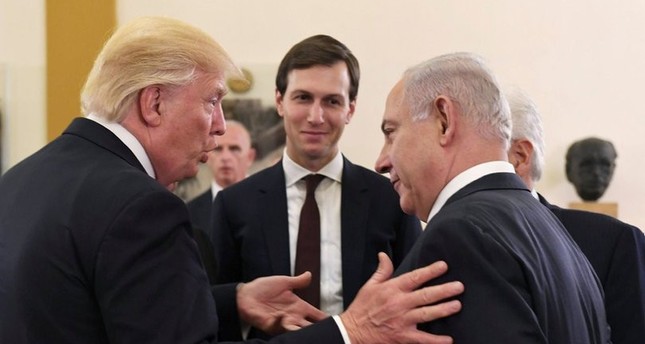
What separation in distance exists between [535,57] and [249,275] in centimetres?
351

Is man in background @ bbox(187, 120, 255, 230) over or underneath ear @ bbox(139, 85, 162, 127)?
underneath

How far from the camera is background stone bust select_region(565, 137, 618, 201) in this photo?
20.0ft

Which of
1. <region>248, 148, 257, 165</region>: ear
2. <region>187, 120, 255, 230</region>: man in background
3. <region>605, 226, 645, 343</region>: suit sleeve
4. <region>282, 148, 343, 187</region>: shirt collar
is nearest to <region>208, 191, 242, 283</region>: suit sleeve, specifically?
<region>282, 148, 343, 187</region>: shirt collar

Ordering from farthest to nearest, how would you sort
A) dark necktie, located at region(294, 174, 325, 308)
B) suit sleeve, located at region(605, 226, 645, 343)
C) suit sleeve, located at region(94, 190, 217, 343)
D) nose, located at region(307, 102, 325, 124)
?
nose, located at region(307, 102, 325, 124) → dark necktie, located at region(294, 174, 325, 308) → suit sleeve, located at region(605, 226, 645, 343) → suit sleeve, located at region(94, 190, 217, 343)

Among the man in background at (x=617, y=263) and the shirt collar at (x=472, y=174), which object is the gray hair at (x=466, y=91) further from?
the man in background at (x=617, y=263)

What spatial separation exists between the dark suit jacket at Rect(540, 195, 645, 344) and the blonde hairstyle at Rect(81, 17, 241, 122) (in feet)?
4.30

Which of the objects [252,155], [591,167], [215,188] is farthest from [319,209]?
[591,167]

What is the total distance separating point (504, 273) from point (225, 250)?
5.45ft

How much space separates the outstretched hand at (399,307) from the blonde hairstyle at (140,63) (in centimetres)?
64

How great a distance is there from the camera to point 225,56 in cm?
245

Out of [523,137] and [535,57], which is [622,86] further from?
[523,137]

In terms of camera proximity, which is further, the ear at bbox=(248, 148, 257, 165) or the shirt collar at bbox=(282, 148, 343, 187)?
the ear at bbox=(248, 148, 257, 165)

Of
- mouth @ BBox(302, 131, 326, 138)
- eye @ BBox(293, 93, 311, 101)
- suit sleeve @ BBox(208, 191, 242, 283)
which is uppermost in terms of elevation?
eye @ BBox(293, 93, 311, 101)

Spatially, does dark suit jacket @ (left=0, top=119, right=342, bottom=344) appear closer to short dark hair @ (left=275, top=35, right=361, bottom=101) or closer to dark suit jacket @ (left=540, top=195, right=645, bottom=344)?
dark suit jacket @ (left=540, top=195, right=645, bottom=344)
